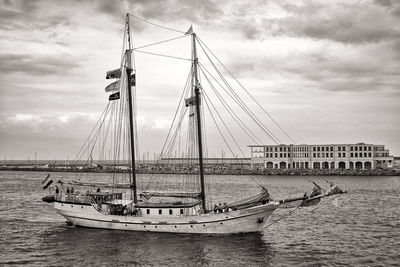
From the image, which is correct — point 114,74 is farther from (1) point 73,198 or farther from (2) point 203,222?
(2) point 203,222

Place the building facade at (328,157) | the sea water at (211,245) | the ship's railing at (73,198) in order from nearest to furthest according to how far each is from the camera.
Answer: the sea water at (211,245)
the ship's railing at (73,198)
the building facade at (328,157)

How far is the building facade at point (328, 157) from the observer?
157125mm

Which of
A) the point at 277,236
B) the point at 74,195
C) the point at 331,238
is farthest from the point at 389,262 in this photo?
the point at 74,195

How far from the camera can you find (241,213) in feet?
123

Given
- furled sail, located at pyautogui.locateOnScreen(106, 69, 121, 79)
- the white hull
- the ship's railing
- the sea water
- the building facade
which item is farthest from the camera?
the building facade

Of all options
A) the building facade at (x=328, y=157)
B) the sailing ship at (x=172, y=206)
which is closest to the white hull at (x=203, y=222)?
the sailing ship at (x=172, y=206)

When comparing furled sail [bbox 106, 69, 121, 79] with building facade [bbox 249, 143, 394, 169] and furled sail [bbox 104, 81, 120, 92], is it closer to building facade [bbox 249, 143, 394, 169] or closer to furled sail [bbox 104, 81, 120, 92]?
furled sail [bbox 104, 81, 120, 92]

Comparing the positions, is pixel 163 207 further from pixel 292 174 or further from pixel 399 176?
pixel 399 176

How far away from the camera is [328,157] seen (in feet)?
524

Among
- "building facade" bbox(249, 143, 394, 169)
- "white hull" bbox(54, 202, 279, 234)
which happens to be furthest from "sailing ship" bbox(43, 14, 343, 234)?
"building facade" bbox(249, 143, 394, 169)

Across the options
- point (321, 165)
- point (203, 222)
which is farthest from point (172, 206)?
point (321, 165)

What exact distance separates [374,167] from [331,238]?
130 m

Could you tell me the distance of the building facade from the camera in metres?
157

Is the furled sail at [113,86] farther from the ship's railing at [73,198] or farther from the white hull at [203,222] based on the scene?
the white hull at [203,222]
